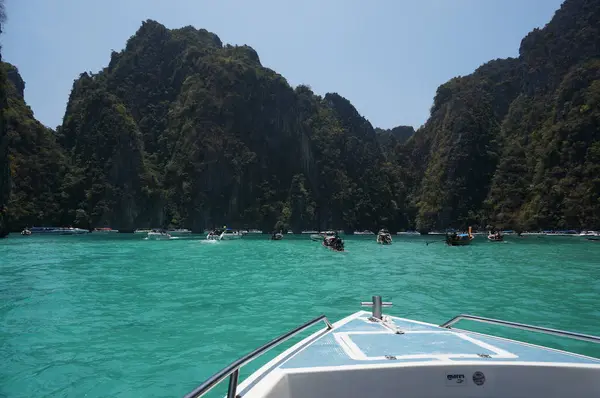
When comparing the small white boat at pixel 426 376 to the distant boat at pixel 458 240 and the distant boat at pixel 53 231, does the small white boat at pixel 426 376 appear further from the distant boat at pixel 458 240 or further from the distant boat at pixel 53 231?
the distant boat at pixel 53 231

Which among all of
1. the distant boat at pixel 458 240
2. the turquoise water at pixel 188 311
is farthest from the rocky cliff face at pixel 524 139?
the turquoise water at pixel 188 311

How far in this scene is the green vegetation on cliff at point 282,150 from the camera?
116188 mm

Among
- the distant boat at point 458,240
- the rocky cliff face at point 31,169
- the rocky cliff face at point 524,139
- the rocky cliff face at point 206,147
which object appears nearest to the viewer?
the distant boat at point 458,240

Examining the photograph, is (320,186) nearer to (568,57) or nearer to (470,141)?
(470,141)

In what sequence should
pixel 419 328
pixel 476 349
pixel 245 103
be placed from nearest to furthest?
pixel 476 349
pixel 419 328
pixel 245 103

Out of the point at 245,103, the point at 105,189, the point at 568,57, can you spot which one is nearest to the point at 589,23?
the point at 568,57

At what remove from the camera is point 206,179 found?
13300 centimetres

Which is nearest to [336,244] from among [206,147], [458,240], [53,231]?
[458,240]

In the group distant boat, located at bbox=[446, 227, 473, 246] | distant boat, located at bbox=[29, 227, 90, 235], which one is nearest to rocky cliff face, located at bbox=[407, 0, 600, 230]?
distant boat, located at bbox=[446, 227, 473, 246]

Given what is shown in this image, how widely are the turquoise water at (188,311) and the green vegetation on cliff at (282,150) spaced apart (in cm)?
10202

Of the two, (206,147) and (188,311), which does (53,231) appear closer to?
(206,147)

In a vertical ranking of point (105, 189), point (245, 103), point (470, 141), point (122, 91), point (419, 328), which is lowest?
point (419, 328)

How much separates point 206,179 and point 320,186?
45.3 m

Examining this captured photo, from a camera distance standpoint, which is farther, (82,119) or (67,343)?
(82,119)
